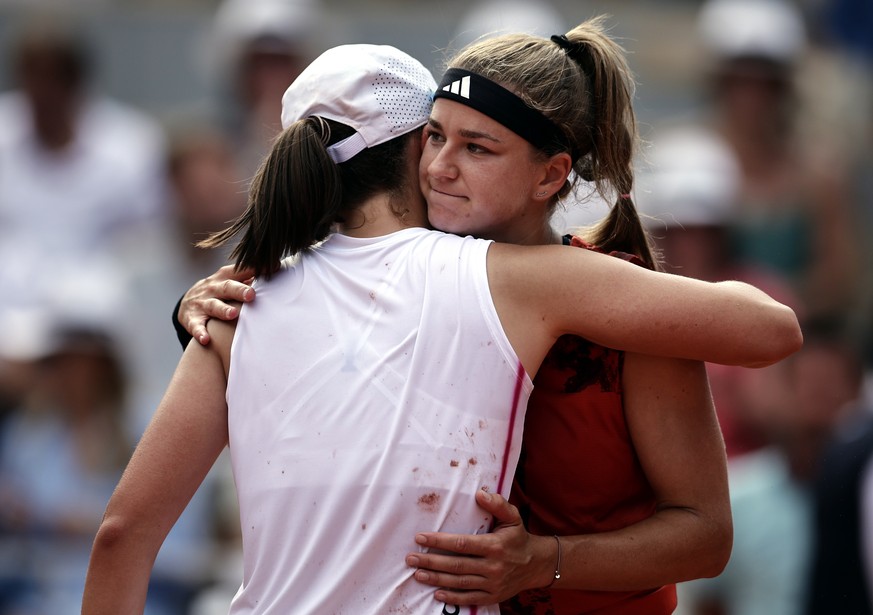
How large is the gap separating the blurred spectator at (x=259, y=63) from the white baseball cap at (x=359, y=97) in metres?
4.06

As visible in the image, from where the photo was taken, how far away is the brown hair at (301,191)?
277 centimetres

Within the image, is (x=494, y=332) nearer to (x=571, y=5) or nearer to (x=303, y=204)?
(x=303, y=204)

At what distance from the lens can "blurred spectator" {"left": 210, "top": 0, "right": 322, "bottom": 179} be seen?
7134 millimetres

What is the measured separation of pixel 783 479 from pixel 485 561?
10.8 feet

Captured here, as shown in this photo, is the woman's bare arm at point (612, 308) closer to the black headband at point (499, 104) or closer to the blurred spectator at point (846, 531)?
the black headband at point (499, 104)

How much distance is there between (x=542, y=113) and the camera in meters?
2.85

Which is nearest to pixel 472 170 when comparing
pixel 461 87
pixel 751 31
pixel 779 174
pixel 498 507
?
pixel 461 87

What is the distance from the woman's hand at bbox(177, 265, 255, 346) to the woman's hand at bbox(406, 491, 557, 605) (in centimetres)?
60

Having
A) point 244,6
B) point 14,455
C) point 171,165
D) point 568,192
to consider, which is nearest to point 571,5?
point 244,6

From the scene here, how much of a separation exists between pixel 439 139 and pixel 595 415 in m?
0.65

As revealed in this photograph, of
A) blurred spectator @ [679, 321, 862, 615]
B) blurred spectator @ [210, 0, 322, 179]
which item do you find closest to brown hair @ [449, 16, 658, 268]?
blurred spectator @ [679, 321, 862, 615]

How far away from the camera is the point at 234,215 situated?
690 cm

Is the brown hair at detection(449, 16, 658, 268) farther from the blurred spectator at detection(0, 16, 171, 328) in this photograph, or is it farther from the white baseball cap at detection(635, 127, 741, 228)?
the blurred spectator at detection(0, 16, 171, 328)

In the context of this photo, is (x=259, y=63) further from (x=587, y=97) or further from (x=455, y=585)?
(x=455, y=585)
